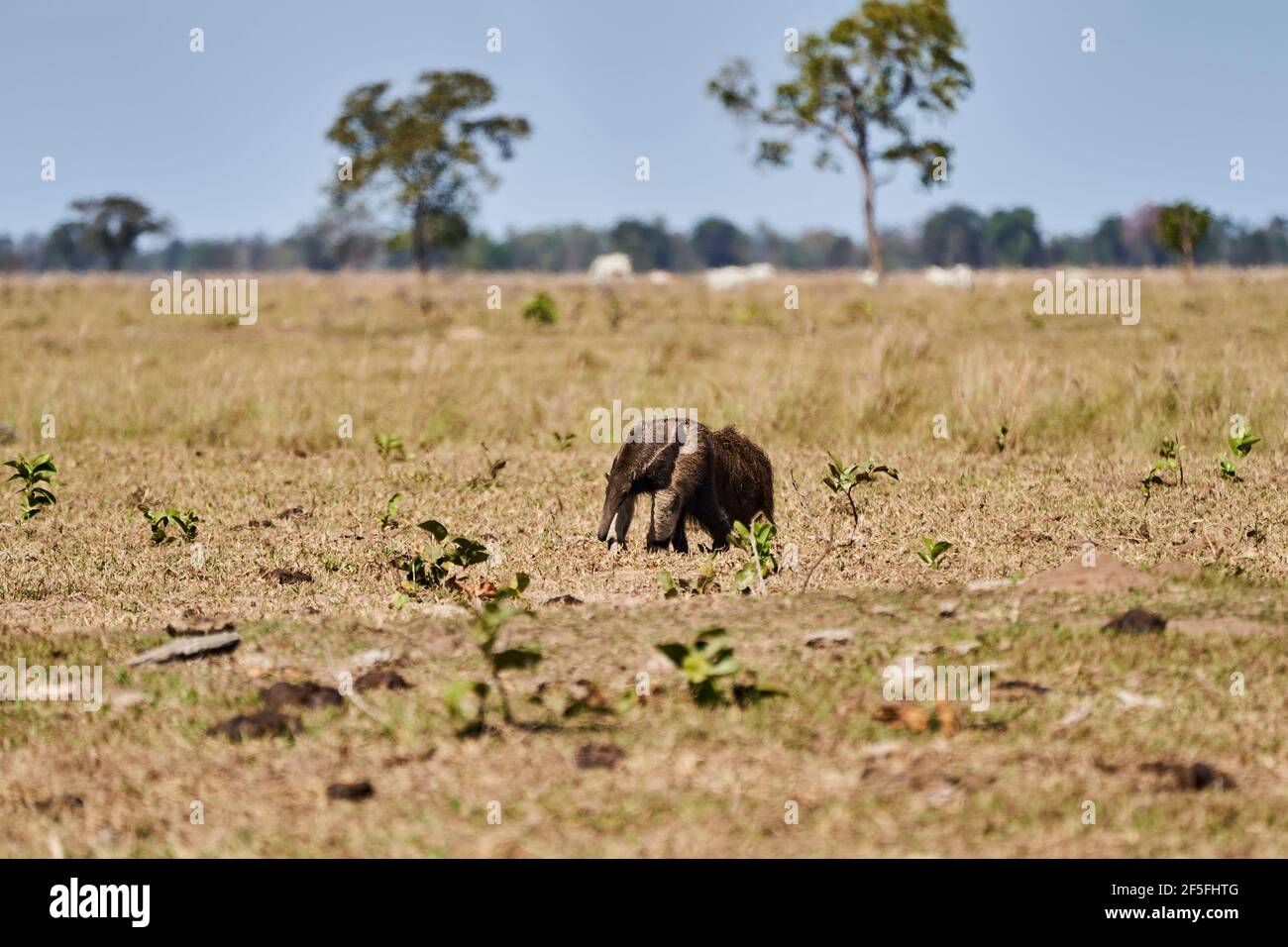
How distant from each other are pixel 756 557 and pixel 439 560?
4.61ft

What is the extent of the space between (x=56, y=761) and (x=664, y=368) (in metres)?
11.1

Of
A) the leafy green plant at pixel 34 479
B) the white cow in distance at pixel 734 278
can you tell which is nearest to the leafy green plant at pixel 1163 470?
the leafy green plant at pixel 34 479

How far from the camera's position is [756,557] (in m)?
6.42

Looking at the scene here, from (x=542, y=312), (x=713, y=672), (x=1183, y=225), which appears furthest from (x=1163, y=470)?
(x=1183, y=225)

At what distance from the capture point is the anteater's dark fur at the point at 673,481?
771 cm

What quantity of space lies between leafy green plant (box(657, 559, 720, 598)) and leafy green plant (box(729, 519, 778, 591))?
12cm

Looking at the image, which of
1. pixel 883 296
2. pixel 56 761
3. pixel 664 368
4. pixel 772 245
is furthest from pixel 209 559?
pixel 772 245

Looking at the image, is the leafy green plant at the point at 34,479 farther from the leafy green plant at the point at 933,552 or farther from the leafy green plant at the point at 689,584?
the leafy green plant at the point at 933,552

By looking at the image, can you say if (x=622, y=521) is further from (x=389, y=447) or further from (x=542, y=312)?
(x=542, y=312)

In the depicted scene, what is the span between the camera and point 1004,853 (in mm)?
3529

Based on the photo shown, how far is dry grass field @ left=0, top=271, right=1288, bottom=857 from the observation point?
3803mm

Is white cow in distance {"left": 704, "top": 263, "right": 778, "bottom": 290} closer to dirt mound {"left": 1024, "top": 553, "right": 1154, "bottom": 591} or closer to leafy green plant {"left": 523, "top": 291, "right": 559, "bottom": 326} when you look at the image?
leafy green plant {"left": 523, "top": 291, "right": 559, "bottom": 326}

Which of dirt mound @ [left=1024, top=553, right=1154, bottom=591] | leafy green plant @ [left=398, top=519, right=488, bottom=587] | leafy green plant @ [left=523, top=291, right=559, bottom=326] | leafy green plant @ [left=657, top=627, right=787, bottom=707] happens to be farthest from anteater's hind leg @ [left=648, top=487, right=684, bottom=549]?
leafy green plant @ [left=523, top=291, right=559, bottom=326]

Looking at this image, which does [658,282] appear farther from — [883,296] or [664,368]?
[664,368]
